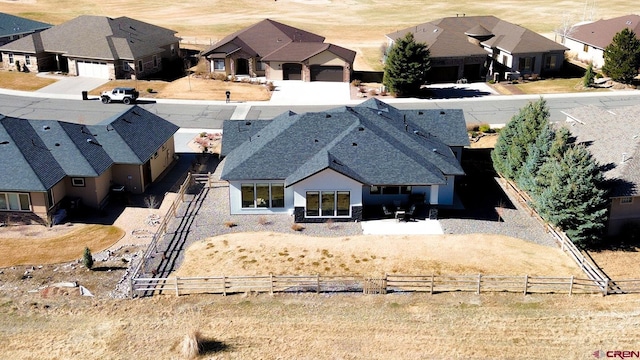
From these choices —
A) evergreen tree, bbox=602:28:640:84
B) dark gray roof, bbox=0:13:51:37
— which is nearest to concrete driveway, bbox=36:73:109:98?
dark gray roof, bbox=0:13:51:37

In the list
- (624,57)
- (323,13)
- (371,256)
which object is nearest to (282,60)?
(624,57)

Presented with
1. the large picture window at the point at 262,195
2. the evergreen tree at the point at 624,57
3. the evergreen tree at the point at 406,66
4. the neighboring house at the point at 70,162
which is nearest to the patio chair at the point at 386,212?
the large picture window at the point at 262,195

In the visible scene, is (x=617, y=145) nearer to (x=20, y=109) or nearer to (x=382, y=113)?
(x=382, y=113)

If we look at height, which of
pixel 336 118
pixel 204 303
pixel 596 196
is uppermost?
pixel 336 118

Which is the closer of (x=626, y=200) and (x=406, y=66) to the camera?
(x=626, y=200)

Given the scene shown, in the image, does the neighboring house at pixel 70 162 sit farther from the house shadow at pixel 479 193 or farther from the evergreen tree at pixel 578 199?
the evergreen tree at pixel 578 199

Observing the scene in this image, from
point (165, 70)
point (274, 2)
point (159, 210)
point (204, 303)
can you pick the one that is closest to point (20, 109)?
point (165, 70)

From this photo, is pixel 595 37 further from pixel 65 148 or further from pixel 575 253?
pixel 65 148
